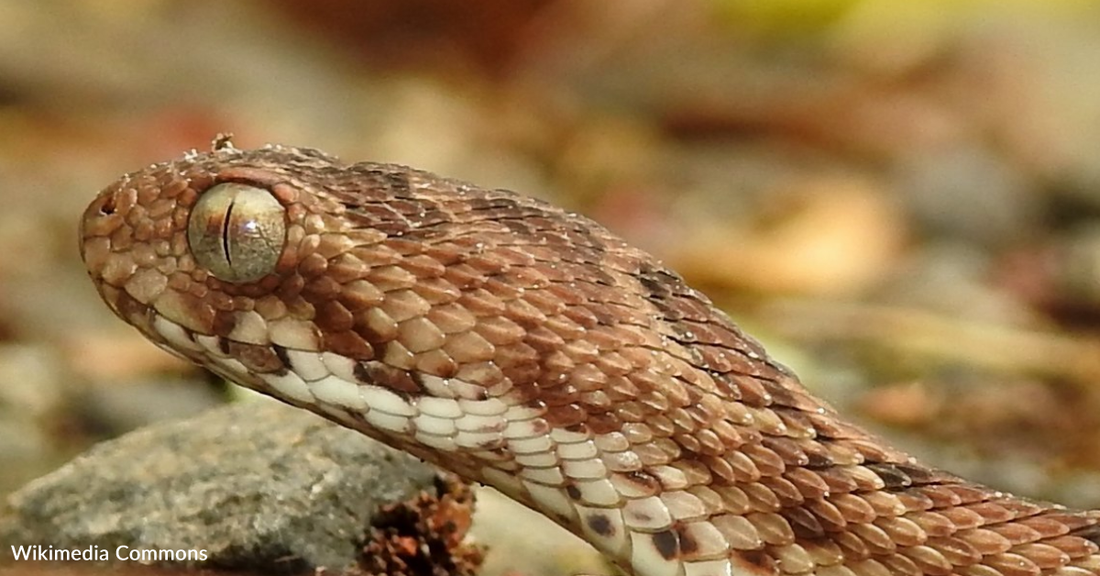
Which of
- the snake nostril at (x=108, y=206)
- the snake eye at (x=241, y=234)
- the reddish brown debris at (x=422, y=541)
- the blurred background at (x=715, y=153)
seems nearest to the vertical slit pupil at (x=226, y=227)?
the snake eye at (x=241, y=234)

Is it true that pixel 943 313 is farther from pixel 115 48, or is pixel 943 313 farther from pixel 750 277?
pixel 115 48

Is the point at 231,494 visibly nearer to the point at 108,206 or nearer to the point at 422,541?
the point at 422,541

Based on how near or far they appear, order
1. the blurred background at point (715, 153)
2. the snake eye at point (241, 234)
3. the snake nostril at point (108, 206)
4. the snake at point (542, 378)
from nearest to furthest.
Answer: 1. the snake at point (542, 378)
2. the snake eye at point (241, 234)
3. the snake nostril at point (108, 206)
4. the blurred background at point (715, 153)

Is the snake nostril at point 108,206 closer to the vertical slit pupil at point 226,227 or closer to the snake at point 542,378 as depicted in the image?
the snake at point 542,378

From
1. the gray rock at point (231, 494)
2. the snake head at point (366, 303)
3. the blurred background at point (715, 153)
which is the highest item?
the blurred background at point (715, 153)

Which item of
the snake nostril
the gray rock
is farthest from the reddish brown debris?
the snake nostril

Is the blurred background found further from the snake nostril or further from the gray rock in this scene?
the snake nostril

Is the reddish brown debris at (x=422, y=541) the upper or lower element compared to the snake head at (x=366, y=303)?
lower
